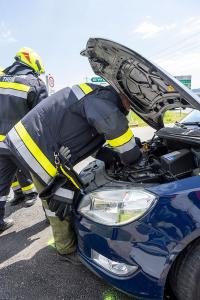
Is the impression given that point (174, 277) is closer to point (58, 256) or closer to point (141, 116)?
point (58, 256)

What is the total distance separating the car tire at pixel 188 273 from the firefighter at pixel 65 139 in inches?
33.0

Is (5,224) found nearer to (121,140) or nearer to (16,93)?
(16,93)

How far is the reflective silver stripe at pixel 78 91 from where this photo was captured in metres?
2.41

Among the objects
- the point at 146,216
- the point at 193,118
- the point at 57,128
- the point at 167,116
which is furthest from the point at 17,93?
the point at 167,116

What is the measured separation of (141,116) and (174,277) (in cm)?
171

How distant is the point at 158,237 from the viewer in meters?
1.76

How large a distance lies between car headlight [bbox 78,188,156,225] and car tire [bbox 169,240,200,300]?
339 mm

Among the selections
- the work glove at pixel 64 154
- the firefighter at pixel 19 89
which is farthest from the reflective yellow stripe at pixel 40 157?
the firefighter at pixel 19 89

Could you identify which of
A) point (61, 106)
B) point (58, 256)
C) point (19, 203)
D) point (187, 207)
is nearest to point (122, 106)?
point (61, 106)

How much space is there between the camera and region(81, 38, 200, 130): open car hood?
2149mm

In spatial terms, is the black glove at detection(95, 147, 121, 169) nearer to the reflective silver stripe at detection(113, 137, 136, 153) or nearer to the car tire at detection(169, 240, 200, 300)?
the reflective silver stripe at detection(113, 137, 136, 153)

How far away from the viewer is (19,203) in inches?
173

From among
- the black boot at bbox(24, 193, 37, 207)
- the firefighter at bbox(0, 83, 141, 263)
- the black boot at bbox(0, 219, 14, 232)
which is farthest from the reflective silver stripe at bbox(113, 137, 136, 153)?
the black boot at bbox(24, 193, 37, 207)

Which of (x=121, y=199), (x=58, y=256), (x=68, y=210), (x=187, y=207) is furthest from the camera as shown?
(x=58, y=256)
